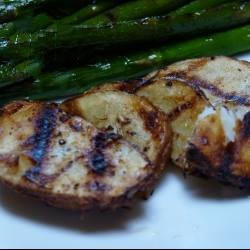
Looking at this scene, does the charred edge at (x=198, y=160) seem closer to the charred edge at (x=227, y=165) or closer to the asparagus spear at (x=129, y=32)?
the charred edge at (x=227, y=165)

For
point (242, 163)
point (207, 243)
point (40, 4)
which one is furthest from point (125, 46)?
point (207, 243)

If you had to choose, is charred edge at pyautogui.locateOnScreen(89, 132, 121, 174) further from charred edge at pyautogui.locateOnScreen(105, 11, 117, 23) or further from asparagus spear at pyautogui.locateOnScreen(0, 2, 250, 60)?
charred edge at pyautogui.locateOnScreen(105, 11, 117, 23)

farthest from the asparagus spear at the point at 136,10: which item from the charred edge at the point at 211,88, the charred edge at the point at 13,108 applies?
the charred edge at the point at 13,108

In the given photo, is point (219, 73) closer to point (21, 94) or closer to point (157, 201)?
point (157, 201)

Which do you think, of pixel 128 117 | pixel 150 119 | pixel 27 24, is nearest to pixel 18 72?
pixel 27 24

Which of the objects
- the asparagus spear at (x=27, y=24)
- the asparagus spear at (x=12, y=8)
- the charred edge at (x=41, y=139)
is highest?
the asparagus spear at (x=12, y=8)

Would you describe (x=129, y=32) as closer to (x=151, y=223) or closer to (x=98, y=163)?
(x=98, y=163)
